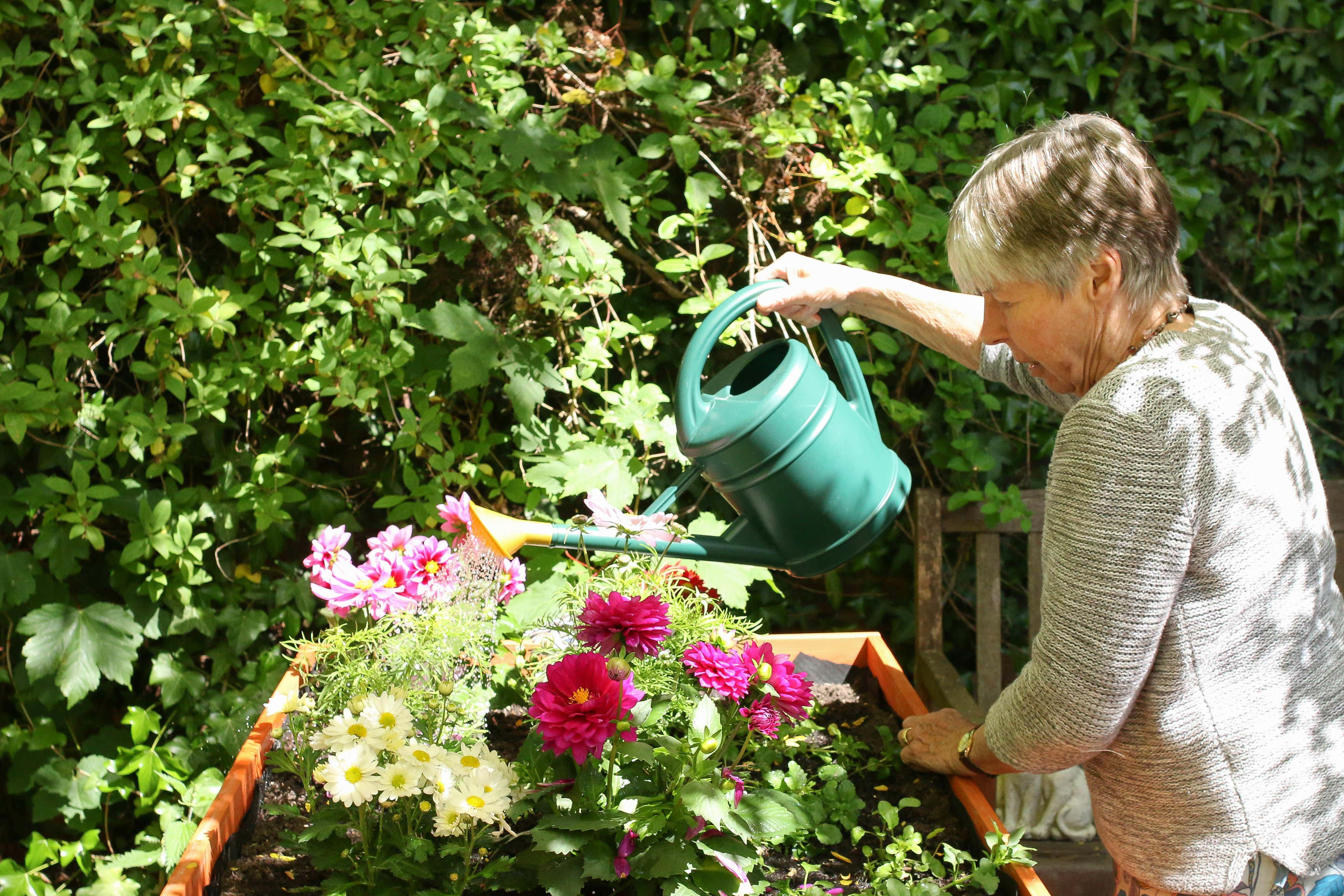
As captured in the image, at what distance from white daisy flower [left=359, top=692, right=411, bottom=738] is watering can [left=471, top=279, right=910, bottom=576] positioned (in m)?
0.21

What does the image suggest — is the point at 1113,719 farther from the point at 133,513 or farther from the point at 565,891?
the point at 133,513

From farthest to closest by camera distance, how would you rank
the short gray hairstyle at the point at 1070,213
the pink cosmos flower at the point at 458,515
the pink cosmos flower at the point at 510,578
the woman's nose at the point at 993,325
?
the pink cosmos flower at the point at 510,578
the pink cosmos flower at the point at 458,515
the woman's nose at the point at 993,325
the short gray hairstyle at the point at 1070,213

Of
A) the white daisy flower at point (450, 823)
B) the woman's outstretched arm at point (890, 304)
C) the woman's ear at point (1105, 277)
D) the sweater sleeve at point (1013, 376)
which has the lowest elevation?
the white daisy flower at point (450, 823)

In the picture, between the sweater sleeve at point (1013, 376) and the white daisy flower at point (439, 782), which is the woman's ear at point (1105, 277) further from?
the white daisy flower at point (439, 782)

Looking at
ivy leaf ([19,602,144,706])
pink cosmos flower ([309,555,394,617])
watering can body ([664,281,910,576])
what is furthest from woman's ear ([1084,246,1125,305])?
ivy leaf ([19,602,144,706])

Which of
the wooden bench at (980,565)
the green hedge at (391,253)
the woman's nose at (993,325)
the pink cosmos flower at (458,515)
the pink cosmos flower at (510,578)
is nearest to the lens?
the woman's nose at (993,325)

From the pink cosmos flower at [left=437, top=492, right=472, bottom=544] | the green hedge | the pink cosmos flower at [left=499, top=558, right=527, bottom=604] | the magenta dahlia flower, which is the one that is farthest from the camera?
the green hedge

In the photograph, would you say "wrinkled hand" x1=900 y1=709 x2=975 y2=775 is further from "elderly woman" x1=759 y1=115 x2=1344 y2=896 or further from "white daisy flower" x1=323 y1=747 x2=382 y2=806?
"white daisy flower" x1=323 y1=747 x2=382 y2=806

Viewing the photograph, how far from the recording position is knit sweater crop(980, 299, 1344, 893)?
94 cm

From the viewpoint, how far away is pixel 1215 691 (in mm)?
1010

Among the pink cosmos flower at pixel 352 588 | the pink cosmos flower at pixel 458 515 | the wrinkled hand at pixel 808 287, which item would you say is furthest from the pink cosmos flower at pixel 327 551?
the wrinkled hand at pixel 808 287

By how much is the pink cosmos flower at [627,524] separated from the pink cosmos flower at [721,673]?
0.14m

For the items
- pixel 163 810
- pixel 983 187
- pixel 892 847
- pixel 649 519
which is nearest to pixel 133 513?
pixel 163 810

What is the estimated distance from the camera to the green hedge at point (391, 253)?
1869mm
